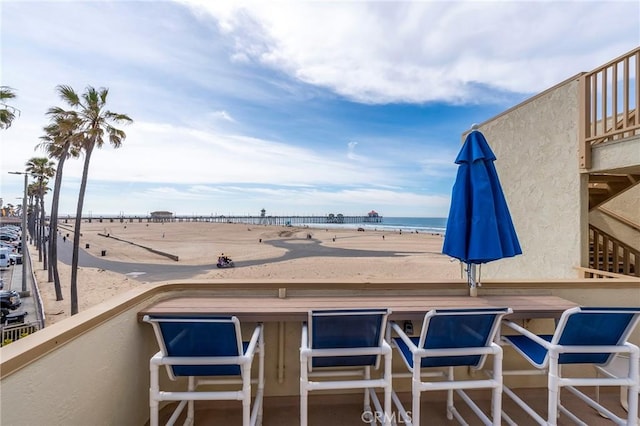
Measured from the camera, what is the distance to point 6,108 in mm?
7988

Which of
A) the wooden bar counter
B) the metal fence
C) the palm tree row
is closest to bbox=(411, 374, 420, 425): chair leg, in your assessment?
the wooden bar counter

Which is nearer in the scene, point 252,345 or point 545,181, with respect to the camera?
point 252,345

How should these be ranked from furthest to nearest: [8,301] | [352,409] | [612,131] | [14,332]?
[8,301] → [14,332] → [612,131] → [352,409]

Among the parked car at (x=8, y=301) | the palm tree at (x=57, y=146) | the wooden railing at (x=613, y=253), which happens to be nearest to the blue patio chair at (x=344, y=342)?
the wooden railing at (x=613, y=253)

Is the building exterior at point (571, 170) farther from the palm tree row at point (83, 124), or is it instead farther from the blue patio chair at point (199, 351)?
the palm tree row at point (83, 124)

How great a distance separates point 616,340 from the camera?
1664mm

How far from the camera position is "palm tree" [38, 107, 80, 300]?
9617 millimetres

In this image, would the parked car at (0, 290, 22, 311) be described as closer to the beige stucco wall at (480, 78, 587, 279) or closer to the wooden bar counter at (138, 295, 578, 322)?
the wooden bar counter at (138, 295, 578, 322)

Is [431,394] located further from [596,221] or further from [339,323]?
[596,221]

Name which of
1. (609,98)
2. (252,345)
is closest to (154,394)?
(252,345)

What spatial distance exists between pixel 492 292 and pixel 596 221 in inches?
178

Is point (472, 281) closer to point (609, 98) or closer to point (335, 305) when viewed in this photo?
point (335, 305)

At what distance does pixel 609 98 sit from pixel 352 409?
5439 millimetres

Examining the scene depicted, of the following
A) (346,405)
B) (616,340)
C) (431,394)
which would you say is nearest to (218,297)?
(346,405)
